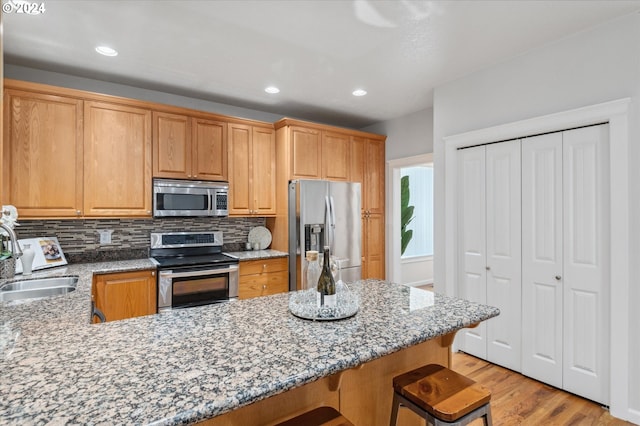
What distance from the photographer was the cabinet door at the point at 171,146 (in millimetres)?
3320

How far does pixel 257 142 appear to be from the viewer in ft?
13.0

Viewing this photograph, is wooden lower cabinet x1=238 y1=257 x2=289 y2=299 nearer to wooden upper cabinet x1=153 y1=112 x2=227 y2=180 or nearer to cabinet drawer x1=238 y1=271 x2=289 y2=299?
cabinet drawer x1=238 y1=271 x2=289 y2=299

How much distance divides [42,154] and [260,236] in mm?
2214

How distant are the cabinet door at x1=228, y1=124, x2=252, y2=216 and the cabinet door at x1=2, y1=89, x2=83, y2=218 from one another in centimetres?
137

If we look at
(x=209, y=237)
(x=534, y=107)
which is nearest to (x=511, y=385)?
(x=534, y=107)

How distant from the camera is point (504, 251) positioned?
291 cm

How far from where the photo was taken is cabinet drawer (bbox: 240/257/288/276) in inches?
138

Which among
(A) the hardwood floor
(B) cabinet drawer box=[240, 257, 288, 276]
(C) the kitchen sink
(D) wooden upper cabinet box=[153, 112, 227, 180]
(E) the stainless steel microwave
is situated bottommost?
(A) the hardwood floor

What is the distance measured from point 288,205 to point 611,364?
302 centimetres

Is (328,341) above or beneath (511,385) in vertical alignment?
above

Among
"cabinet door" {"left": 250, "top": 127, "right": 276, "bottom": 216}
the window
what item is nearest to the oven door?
"cabinet door" {"left": 250, "top": 127, "right": 276, "bottom": 216}

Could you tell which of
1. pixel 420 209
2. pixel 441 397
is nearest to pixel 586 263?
pixel 441 397

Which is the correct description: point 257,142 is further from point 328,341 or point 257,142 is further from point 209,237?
point 328,341

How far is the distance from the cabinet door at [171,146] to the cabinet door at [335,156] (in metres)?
1.58
